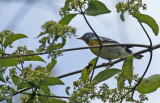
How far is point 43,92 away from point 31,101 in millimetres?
211

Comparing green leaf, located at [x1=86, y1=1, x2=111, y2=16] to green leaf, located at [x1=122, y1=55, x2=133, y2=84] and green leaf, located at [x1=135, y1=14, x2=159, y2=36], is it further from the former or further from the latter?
green leaf, located at [x1=122, y1=55, x2=133, y2=84]

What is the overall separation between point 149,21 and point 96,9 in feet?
1.82

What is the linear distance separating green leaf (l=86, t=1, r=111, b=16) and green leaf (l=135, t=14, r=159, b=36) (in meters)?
0.31

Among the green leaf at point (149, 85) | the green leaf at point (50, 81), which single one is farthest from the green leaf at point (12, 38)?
the green leaf at point (149, 85)

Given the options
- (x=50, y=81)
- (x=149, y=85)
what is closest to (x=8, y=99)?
(x=50, y=81)

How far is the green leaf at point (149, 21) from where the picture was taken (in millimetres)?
2404

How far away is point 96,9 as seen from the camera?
217 cm

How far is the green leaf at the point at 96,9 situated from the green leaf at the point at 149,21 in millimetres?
308

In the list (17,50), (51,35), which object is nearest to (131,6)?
(51,35)

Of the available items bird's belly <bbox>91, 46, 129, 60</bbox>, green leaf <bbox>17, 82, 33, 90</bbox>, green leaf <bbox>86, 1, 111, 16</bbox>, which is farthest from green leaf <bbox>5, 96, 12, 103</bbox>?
bird's belly <bbox>91, 46, 129, 60</bbox>

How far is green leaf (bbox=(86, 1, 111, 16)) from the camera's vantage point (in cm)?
216

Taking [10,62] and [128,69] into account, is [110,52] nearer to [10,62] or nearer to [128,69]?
[128,69]

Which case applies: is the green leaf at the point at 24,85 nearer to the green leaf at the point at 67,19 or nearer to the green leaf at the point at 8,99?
the green leaf at the point at 8,99

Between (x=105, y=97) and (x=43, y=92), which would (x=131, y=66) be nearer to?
(x=105, y=97)
